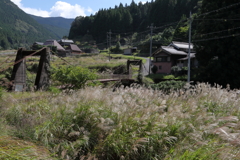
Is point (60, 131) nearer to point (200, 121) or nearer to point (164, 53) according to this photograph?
point (200, 121)

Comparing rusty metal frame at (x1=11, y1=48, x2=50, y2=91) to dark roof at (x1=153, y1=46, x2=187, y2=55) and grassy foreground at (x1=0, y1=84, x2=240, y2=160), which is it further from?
dark roof at (x1=153, y1=46, x2=187, y2=55)

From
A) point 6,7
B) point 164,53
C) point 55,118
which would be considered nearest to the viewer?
point 55,118

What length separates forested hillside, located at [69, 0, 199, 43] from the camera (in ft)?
254

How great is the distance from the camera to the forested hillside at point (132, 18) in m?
77.4

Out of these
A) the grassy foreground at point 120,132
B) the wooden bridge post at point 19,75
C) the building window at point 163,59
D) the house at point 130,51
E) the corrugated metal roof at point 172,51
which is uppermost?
the house at point 130,51

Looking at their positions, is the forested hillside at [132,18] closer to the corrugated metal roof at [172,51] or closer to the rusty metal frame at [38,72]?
the corrugated metal roof at [172,51]

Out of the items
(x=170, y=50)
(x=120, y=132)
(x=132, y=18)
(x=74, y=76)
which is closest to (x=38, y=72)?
(x=74, y=76)

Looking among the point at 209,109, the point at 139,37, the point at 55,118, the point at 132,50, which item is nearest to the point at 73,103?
the point at 55,118

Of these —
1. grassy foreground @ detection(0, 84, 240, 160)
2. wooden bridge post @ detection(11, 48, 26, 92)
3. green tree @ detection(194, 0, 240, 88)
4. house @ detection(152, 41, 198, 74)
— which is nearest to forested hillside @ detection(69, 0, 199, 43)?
house @ detection(152, 41, 198, 74)

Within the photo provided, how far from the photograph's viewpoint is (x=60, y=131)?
3.64 m

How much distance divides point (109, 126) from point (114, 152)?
446 millimetres

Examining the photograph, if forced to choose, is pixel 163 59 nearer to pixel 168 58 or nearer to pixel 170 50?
pixel 168 58

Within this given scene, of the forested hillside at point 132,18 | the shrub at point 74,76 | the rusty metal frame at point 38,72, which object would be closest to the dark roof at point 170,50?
the shrub at point 74,76

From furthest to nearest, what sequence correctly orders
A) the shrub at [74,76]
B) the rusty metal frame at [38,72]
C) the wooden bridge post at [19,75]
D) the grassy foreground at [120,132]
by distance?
the wooden bridge post at [19,75], the rusty metal frame at [38,72], the shrub at [74,76], the grassy foreground at [120,132]
